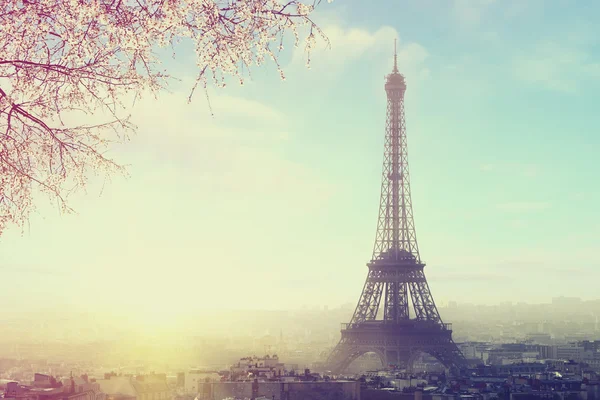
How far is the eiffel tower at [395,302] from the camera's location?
99875 millimetres

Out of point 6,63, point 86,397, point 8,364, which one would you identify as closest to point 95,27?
point 6,63

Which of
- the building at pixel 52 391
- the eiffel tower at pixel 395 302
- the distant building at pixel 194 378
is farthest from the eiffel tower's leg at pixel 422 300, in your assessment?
the building at pixel 52 391

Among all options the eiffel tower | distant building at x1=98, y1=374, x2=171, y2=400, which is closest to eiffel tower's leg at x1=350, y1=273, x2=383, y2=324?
the eiffel tower

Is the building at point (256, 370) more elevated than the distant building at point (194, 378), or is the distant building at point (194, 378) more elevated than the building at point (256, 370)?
the building at point (256, 370)

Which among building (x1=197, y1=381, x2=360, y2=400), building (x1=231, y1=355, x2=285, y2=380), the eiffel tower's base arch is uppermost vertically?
the eiffel tower's base arch

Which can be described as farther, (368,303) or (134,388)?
(368,303)

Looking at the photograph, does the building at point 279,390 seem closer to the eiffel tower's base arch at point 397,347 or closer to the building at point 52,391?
the building at point 52,391

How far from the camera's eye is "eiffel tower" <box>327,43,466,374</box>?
328 ft

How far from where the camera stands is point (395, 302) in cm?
10188

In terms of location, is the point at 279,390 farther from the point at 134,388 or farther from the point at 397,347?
the point at 397,347

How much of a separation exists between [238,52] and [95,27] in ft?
6.13

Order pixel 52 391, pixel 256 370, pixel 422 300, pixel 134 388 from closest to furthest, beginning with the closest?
1. pixel 52 391
2. pixel 134 388
3. pixel 256 370
4. pixel 422 300

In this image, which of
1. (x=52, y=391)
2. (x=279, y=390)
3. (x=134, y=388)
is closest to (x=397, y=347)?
(x=279, y=390)

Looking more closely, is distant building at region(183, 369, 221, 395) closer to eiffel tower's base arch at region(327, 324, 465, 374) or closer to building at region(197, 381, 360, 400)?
building at region(197, 381, 360, 400)
